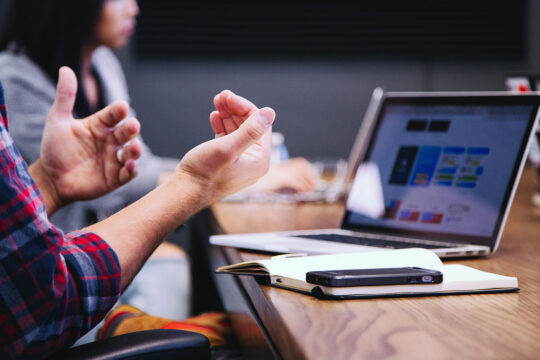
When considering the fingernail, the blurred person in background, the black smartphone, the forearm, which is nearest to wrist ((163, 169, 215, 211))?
the forearm

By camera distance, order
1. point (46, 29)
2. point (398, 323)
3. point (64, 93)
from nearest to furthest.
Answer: point (398, 323), point (64, 93), point (46, 29)

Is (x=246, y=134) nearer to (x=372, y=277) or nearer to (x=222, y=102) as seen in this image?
(x=222, y=102)

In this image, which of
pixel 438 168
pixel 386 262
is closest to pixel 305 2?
pixel 438 168

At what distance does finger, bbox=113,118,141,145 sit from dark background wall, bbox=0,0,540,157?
2.35 metres

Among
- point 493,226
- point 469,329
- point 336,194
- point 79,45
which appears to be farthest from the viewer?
point 79,45

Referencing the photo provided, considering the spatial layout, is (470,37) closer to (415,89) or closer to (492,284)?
(415,89)

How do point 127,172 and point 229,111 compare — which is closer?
point 229,111

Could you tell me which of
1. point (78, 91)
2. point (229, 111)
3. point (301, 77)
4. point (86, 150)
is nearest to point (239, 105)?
point (229, 111)

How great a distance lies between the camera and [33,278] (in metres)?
0.71

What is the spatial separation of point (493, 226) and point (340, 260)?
1.26 feet

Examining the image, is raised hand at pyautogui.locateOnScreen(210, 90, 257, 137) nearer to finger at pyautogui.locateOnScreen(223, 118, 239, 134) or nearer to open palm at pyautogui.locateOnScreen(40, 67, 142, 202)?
finger at pyautogui.locateOnScreen(223, 118, 239, 134)

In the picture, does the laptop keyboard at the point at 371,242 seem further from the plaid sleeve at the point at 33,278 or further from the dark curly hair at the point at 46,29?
the dark curly hair at the point at 46,29

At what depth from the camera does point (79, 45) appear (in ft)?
→ 7.39

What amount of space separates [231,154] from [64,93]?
53 cm
